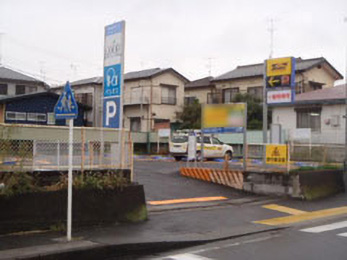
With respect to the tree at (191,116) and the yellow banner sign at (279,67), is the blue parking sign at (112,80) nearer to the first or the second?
the yellow banner sign at (279,67)

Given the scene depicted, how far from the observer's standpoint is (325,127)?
30.7m

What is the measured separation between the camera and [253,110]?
Result: 41562mm

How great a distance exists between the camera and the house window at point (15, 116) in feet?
124

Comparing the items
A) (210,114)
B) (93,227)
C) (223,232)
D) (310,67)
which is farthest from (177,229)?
(310,67)

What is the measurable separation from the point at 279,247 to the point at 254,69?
38.6m

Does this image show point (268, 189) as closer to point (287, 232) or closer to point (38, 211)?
point (287, 232)

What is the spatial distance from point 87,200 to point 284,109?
1012 inches

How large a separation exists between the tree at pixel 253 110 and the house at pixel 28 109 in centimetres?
1502

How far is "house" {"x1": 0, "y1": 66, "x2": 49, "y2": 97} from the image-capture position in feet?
131

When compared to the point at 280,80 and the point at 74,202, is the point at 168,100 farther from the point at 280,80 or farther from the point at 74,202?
the point at 74,202

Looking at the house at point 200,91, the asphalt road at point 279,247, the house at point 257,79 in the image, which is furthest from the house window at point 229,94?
the asphalt road at point 279,247

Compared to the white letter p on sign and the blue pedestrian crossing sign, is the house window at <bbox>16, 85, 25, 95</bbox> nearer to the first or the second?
the white letter p on sign

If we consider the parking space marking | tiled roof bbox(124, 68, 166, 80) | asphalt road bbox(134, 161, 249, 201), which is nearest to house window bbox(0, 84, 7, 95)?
tiled roof bbox(124, 68, 166, 80)

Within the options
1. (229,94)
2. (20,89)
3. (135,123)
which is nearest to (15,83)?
(20,89)
